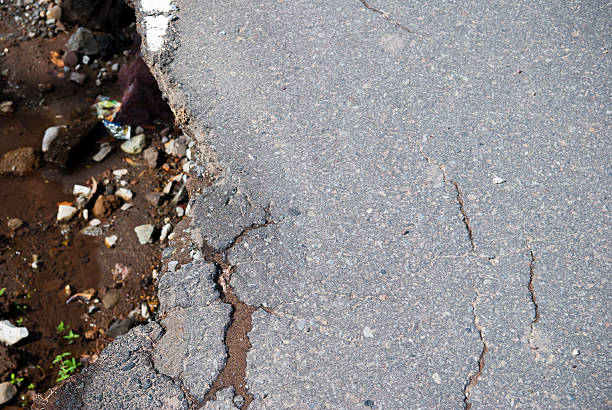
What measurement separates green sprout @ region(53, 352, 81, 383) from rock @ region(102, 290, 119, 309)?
0.31 m

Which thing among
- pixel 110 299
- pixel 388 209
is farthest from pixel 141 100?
pixel 388 209

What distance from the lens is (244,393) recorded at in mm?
1808

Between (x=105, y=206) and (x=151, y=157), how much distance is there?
17.6 inches

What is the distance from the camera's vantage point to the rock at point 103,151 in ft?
11.2

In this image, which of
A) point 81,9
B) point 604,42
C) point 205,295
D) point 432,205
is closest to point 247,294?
point 205,295

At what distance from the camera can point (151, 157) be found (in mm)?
3359

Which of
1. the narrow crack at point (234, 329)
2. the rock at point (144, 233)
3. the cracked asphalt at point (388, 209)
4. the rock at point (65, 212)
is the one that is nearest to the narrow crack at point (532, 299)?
the cracked asphalt at point (388, 209)

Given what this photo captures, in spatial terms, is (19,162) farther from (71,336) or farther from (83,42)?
(71,336)

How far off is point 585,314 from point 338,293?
957 mm

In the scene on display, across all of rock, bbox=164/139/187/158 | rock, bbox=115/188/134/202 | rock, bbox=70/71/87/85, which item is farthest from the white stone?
rock, bbox=70/71/87/85

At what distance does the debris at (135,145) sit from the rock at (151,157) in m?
0.06

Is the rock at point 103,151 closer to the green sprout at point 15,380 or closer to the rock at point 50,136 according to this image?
the rock at point 50,136

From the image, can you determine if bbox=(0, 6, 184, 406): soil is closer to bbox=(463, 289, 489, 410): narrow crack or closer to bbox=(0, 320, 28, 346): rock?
bbox=(0, 320, 28, 346): rock

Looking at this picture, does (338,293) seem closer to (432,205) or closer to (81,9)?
(432,205)
